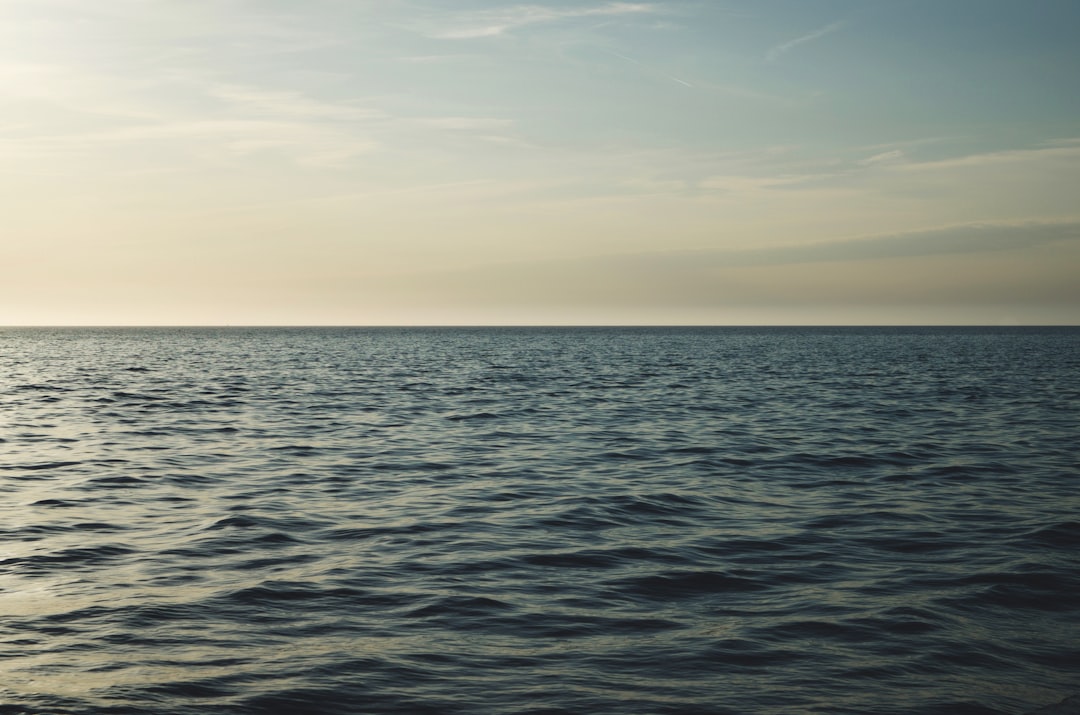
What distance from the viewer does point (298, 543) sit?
48.8 feet

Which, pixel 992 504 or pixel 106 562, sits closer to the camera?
pixel 106 562

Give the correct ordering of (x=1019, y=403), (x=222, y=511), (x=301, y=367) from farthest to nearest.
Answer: (x=301, y=367)
(x=1019, y=403)
(x=222, y=511)

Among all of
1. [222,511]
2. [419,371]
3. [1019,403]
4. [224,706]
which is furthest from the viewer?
[419,371]

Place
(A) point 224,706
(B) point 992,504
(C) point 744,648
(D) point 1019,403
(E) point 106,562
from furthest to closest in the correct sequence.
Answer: (D) point 1019,403 → (B) point 992,504 → (E) point 106,562 → (C) point 744,648 → (A) point 224,706

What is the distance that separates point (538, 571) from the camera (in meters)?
13.2

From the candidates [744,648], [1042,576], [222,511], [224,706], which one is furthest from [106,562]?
[1042,576]

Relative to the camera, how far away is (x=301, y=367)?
85.4 meters

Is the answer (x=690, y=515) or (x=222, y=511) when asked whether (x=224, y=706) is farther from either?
(x=690, y=515)

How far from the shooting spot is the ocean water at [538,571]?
8914 millimetres

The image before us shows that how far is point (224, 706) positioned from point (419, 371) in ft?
226

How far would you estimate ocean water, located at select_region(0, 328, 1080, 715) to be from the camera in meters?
8.91

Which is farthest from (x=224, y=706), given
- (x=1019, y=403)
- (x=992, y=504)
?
(x=1019, y=403)

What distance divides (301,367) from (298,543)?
73.0 m

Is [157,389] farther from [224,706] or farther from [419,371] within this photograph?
[224,706]
